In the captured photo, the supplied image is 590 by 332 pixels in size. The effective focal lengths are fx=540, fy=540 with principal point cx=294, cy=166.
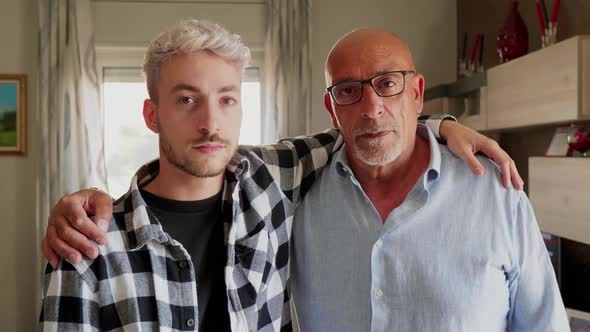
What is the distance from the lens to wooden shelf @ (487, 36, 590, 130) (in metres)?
2.00

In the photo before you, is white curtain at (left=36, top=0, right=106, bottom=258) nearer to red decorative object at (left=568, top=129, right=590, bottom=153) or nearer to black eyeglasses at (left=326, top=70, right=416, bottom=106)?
black eyeglasses at (left=326, top=70, right=416, bottom=106)

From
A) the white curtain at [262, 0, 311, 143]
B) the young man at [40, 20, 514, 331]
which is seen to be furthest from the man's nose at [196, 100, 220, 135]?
the white curtain at [262, 0, 311, 143]

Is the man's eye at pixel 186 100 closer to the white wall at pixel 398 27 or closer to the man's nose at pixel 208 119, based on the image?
the man's nose at pixel 208 119

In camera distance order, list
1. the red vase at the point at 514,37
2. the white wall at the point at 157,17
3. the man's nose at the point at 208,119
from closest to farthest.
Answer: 1. the man's nose at the point at 208,119
2. the red vase at the point at 514,37
3. the white wall at the point at 157,17

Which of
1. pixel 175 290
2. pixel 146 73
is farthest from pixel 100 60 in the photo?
pixel 175 290

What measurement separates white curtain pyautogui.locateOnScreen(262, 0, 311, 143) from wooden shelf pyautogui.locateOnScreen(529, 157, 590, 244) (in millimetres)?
1778

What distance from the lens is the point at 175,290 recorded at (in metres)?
1.15

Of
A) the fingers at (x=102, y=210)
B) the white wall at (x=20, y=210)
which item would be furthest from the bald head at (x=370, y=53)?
the white wall at (x=20, y=210)

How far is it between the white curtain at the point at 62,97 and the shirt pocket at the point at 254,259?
108 inches

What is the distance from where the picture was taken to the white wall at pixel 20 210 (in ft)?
12.2

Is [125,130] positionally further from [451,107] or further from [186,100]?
[186,100]

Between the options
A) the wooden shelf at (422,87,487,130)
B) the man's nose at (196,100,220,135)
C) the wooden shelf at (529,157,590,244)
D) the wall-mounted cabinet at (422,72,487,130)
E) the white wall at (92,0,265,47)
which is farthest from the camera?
the white wall at (92,0,265,47)

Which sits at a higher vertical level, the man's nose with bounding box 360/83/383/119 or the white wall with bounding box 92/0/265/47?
the white wall with bounding box 92/0/265/47

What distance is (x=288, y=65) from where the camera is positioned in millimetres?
3787
